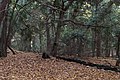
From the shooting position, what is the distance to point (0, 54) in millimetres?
16031

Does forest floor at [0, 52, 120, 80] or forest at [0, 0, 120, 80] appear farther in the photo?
forest at [0, 0, 120, 80]

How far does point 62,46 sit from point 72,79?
1500 centimetres

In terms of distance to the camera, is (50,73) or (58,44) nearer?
(50,73)

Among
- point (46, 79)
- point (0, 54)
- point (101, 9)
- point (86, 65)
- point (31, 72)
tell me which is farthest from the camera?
point (101, 9)

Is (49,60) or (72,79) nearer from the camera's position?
(72,79)

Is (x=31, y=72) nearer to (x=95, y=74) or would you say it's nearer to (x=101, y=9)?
(x=95, y=74)

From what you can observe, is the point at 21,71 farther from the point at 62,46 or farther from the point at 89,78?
the point at 62,46

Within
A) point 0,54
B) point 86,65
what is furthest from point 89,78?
point 0,54

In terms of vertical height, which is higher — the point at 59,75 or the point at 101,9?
the point at 101,9

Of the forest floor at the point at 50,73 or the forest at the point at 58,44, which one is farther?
the forest at the point at 58,44

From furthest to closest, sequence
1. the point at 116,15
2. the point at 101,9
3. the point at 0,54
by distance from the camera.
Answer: the point at 116,15
the point at 101,9
the point at 0,54

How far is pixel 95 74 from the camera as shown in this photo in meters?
11.6

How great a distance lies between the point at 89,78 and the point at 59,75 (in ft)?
4.13

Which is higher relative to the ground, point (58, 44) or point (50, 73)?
point (58, 44)
